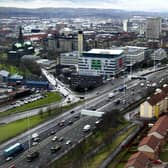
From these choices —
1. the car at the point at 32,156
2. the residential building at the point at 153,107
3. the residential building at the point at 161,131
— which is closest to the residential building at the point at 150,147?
the residential building at the point at 161,131

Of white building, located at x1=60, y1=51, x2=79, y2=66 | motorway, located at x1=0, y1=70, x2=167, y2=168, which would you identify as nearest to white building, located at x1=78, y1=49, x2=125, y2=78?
white building, located at x1=60, y1=51, x2=79, y2=66

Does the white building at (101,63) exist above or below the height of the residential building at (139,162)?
above

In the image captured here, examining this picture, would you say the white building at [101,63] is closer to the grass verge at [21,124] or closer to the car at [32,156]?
the grass verge at [21,124]

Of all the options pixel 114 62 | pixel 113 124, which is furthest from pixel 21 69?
pixel 113 124

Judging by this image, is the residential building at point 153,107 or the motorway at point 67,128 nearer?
the motorway at point 67,128

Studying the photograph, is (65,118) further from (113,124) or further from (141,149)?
(141,149)

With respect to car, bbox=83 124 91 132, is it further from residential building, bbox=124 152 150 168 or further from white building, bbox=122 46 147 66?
white building, bbox=122 46 147 66

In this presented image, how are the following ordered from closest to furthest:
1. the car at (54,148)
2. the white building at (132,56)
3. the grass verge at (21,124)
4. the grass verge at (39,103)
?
the car at (54,148)
the grass verge at (21,124)
the grass verge at (39,103)
the white building at (132,56)

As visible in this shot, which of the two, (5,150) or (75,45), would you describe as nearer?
(5,150)
